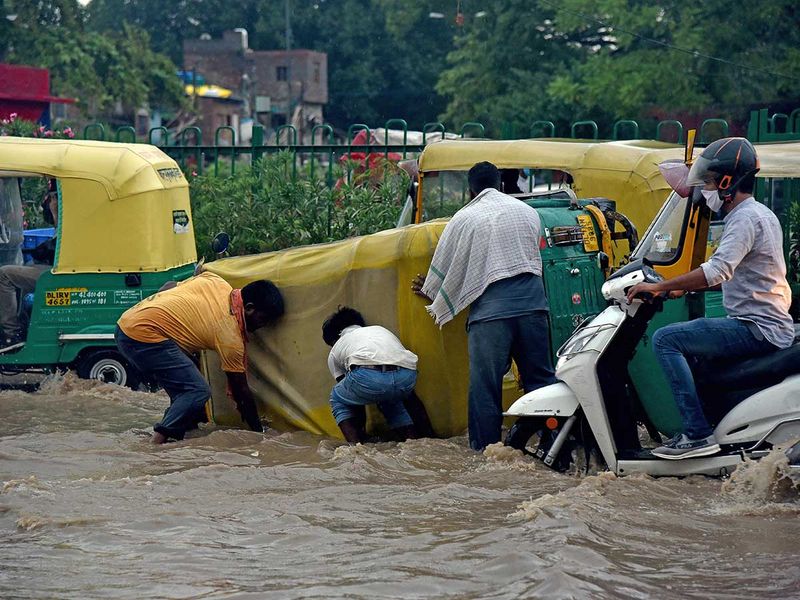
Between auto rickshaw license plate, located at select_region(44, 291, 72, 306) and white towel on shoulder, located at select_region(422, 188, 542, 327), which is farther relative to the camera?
auto rickshaw license plate, located at select_region(44, 291, 72, 306)

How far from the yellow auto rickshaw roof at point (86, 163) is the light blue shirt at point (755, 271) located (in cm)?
542

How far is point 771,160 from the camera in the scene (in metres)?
8.48

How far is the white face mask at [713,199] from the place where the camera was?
5800 mm

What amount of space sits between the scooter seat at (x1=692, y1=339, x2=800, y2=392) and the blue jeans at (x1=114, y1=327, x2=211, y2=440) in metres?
3.20

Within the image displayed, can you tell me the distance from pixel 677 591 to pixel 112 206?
20.5ft

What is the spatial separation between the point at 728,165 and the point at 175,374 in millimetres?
3639

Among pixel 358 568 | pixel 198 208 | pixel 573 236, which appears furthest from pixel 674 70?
pixel 358 568

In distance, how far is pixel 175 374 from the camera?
754 cm

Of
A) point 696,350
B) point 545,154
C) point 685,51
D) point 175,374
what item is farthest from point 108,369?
point 685,51

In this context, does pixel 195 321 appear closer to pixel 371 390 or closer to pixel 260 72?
pixel 371 390

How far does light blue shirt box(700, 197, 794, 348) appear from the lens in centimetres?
554

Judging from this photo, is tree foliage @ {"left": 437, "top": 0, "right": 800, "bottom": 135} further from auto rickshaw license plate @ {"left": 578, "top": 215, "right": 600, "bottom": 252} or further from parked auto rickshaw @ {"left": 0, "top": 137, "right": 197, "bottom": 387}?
auto rickshaw license plate @ {"left": 578, "top": 215, "right": 600, "bottom": 252}

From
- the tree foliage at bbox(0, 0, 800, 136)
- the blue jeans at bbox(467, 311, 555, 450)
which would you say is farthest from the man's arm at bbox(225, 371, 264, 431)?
the tree foliage at bbox(0, 0, 800, 136)

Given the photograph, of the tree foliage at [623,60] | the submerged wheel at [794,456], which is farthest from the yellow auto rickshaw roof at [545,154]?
the tree foliage at [623,60]
